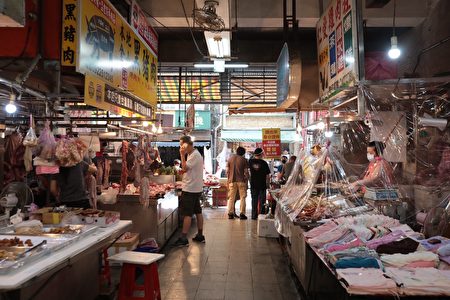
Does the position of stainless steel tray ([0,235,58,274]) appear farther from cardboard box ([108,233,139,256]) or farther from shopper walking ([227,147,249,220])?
shopper walking ([227,147,249,220])

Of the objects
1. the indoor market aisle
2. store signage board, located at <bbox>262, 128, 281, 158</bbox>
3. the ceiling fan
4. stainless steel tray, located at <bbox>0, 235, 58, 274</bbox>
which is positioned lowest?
the indoor market aisle

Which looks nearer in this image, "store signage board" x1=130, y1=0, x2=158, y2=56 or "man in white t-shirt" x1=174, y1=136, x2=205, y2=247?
"store signage board" x1=130, y1=0, x2=158, y2=56

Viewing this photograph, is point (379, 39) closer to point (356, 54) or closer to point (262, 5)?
point (262, 5)

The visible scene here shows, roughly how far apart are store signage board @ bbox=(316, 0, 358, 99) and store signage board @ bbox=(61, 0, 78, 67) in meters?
3.98

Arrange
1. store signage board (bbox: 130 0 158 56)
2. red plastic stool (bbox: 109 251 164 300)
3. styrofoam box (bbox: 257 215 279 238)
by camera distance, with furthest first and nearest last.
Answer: styrofoam box (bbox: 257 215 279 238) → store signage board (bbox: 130 0 158 56) → red plastic stool (bbox: 109 251 164 300)

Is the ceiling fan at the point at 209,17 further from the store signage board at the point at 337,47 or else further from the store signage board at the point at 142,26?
the store signage board at the point at 337,47

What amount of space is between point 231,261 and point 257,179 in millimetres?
4822

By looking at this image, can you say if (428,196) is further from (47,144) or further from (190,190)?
(47,144)

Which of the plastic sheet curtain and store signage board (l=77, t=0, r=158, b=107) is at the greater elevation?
store signage board (l=77, t=0, r=158, b=107)

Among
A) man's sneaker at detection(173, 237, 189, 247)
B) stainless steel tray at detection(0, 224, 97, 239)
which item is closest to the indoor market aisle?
man's sneaker at detection(173, 237, 189, 247)

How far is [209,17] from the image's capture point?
6004 mm

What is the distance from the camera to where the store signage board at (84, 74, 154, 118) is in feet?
15.6

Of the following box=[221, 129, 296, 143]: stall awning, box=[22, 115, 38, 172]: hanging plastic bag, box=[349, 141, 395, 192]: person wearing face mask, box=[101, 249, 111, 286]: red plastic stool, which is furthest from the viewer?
box=[221, 129, 296, 143]: stall awning

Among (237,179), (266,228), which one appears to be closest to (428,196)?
(266,228)
